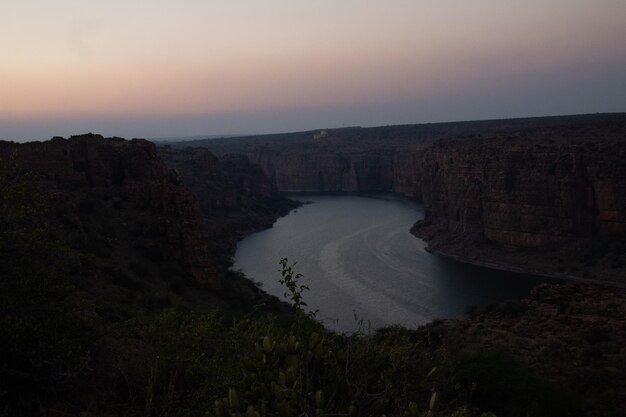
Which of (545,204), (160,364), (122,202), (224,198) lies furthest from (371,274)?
(160,364)

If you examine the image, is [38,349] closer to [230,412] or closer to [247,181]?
[230,412]

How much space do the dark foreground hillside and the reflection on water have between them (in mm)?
5542

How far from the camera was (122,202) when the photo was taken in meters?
25.7

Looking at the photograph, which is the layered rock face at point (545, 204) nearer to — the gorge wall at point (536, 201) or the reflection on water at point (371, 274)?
the gorge wall at point (536, 201)

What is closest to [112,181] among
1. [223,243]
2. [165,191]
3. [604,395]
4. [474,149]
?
[165,191]

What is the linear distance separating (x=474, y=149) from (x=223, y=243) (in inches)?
1032

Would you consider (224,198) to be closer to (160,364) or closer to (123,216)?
(123,216)

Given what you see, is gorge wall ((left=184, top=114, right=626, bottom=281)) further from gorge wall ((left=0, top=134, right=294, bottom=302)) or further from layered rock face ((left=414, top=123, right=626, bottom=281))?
gorge wall ((left=0, top=134, right=294, bottom=302))

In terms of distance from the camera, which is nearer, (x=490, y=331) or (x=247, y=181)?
(x=490, y=331)

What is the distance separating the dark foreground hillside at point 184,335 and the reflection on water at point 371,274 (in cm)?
554

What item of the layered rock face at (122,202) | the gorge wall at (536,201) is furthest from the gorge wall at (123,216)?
the gorge wall at (536,201)

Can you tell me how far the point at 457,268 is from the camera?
4522 cm

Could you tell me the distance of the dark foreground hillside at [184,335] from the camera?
5.64 metres

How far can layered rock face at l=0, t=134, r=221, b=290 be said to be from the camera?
22281 mm
